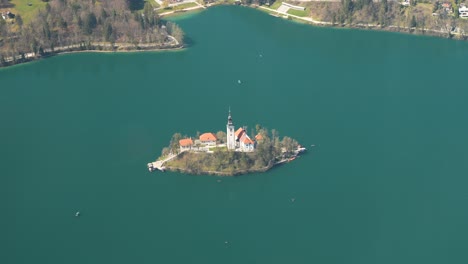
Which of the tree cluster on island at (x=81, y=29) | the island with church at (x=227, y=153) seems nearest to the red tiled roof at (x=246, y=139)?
the island with church at (x=227, y=153)

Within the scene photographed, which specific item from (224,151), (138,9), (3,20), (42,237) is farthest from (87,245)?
(138,9)

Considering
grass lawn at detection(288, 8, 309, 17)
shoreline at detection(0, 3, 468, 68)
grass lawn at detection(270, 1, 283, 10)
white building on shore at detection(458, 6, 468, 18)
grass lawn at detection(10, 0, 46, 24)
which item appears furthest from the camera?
grass lawn at detection(270, 1, 283, 10)

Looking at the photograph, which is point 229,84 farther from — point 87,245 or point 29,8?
point 29,8

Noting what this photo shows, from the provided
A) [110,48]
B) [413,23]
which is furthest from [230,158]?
[413,23]

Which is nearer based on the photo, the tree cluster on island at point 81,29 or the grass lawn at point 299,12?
the tree cluster on island at point 81,29

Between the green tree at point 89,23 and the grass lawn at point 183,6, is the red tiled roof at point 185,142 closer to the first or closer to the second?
the green tree at point 89,23

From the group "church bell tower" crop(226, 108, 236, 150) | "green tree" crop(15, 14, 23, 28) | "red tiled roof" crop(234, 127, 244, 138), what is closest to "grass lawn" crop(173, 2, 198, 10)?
"green tree" crop(15, 14, 23, 28)

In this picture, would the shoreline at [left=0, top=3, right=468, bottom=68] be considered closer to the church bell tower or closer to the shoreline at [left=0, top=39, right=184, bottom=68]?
the shoreline at [left=0, top=39, right=184, bottom=68]
